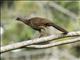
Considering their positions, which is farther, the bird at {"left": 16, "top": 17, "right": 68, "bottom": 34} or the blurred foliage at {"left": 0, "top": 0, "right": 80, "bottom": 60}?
the blurred foliage at {"left": 0, "top": 0, "right": 80, "bottom": 60}

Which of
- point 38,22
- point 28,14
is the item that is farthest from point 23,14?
point 38,22

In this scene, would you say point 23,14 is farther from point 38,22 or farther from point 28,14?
point 38,22

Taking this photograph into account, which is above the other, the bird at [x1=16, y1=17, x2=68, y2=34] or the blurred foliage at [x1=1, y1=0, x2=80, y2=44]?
the bird at [x1=16, y1=17, x2=68, y2=34]

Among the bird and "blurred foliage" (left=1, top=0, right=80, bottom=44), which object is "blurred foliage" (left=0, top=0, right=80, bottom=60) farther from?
the bird

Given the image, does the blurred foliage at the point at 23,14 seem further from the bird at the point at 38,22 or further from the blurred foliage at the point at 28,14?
the bird at the point at 38,22

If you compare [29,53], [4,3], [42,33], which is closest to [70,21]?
[29,53]

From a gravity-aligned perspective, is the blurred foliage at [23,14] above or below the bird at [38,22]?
below

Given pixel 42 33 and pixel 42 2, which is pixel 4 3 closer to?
pixel 42 2

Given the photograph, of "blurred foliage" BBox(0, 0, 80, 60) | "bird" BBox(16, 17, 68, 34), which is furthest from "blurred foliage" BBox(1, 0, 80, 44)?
"bird" BBox(16, 17, 68, 34)

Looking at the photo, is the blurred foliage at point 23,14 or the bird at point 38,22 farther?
the blurred foliage at point 23,14

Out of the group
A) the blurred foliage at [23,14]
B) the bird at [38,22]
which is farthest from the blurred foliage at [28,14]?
the bird at [38,22]

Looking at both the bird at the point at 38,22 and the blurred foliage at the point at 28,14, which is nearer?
the bird at the point at 38,22

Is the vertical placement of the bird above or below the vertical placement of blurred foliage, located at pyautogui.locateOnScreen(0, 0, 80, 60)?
above

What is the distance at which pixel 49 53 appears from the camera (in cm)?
325
